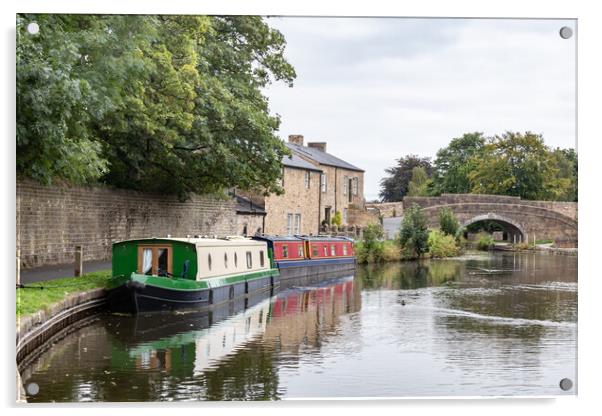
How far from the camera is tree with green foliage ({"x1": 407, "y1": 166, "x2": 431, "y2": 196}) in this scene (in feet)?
34.0

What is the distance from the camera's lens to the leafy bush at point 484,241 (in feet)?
73.4

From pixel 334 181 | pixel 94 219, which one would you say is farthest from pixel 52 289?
pixel 334 181

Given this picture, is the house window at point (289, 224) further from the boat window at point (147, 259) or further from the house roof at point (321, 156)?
the boat window at point (147, 259)

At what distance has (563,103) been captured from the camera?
8164mm

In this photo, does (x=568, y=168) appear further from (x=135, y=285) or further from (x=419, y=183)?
(x=135, y=285)

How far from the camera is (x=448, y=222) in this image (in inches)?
725

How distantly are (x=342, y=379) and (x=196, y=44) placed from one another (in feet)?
18.2

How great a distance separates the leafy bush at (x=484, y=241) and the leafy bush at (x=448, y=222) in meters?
2.45

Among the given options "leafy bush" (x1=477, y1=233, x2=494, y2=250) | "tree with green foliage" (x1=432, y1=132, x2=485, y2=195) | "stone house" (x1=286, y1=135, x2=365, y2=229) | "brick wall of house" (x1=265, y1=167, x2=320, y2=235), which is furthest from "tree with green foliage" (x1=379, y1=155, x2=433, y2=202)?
"leafy bush" (x1=477, y1=233, x2=494, y2=250)

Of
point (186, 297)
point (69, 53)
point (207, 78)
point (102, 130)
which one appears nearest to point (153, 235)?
point (186, 297)

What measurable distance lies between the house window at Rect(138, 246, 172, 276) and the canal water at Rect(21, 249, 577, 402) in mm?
667

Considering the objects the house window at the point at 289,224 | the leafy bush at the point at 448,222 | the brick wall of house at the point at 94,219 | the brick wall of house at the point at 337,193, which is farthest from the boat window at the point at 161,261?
the leafy bush at the point at 448,222

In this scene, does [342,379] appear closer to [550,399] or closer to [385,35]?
[550,399]

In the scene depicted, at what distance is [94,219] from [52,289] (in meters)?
1.63
